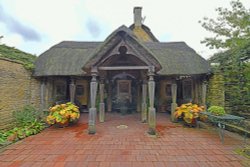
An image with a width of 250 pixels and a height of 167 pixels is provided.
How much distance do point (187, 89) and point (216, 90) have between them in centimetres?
259

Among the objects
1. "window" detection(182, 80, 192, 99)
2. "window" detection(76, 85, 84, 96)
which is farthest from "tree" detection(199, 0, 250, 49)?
"window" detection(76, 85, 84, 96)

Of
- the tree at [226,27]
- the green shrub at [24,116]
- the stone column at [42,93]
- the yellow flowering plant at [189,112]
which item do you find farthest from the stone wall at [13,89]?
the tree at [226,27]

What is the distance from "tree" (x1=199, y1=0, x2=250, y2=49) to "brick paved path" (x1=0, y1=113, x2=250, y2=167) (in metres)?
6.67

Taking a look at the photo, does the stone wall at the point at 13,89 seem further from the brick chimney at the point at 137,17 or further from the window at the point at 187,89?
the brick chimney at the point at 137,17

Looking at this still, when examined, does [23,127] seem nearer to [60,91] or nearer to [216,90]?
[60,91]

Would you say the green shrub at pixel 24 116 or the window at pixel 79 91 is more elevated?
the window at pixel 79 91

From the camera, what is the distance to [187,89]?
10930 mm

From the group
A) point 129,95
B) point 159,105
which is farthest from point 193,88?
point 129,95

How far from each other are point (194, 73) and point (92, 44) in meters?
7.21

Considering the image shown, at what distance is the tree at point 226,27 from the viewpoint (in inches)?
377

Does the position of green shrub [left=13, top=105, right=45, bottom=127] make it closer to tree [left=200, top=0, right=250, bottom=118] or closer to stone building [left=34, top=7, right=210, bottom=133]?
stone building [left=34, top=7, right=210, bottom=133]

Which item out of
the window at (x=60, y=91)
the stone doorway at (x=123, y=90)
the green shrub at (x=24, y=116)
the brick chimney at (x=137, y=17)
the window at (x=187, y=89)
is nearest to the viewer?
the green shrub at (x=24, y=116)

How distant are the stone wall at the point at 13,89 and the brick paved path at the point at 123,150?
58.4 inches

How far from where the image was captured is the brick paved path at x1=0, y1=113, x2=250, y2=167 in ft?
13.1
